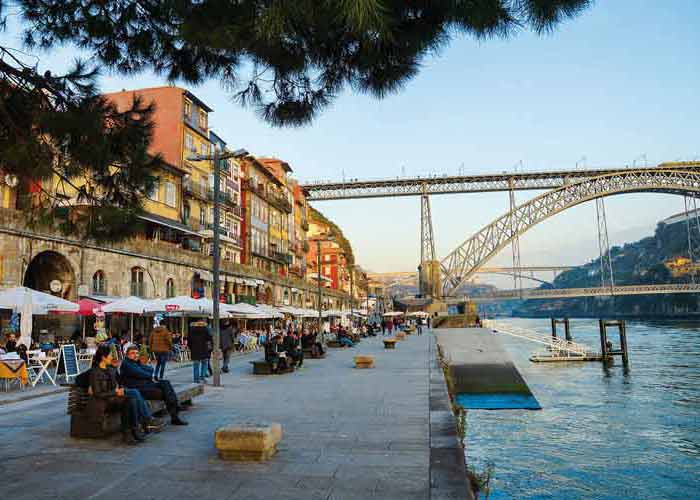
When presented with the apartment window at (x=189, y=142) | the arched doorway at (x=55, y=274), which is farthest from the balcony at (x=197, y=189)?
the arched doorway at (x=55, y=274)

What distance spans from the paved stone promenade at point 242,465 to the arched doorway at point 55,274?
590 inches

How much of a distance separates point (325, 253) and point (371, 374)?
2945 inches

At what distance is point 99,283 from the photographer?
89.0ft

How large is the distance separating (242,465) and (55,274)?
888 inches

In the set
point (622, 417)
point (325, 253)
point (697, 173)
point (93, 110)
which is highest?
point (697, 173)

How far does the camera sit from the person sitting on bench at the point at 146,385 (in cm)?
825

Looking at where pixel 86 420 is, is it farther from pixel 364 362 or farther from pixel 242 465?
pixel 364 362

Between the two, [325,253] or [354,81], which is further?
[325,253]

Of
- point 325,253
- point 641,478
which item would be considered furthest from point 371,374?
point 325,253

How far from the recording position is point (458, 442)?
7.10 meters

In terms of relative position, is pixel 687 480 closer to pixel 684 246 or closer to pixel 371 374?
pixel 371 374

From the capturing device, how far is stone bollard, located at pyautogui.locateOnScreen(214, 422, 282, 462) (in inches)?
251

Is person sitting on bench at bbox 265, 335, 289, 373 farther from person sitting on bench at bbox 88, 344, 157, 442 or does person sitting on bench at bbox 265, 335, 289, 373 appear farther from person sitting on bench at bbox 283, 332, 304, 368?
person sitting on bench at bbox 88, 344, 157, 442

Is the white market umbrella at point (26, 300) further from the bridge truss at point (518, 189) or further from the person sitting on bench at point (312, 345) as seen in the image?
the bridge truss at point (518, 189)
